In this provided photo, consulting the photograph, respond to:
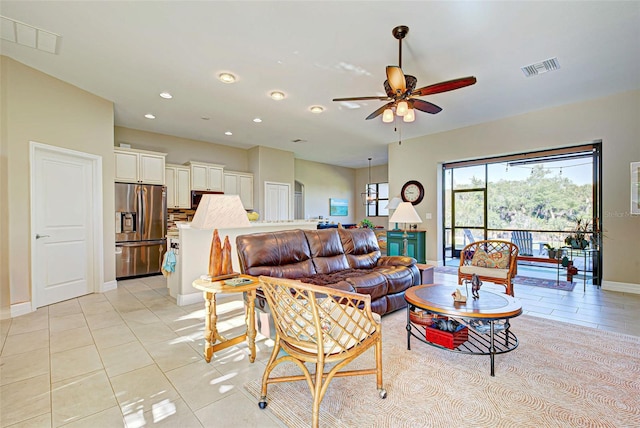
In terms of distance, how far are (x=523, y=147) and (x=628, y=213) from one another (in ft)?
5.81

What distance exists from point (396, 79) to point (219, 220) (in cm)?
204

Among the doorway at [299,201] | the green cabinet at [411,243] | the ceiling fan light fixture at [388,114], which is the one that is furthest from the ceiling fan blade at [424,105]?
the doorway at [299,201]

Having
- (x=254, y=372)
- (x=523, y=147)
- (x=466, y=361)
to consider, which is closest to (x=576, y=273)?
(x=523, y=147)

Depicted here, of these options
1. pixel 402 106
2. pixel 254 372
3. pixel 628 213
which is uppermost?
pixel 402 106

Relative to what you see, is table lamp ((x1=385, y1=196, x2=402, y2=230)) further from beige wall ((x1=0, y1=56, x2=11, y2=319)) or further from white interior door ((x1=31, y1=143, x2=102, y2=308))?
beige wall ((x1=0, y1=56, x2=11, y2=319))

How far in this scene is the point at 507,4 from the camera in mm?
2438

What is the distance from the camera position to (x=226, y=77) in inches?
146

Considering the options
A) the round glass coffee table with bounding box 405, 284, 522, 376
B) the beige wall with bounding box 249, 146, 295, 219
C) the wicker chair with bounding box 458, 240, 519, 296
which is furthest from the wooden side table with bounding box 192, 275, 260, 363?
the beige wall with bounding box 249, 146, 295, 219

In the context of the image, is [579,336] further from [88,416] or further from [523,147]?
[88,416]

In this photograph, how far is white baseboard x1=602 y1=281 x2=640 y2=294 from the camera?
13.8 feet

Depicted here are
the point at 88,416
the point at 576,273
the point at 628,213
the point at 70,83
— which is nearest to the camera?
the point at 88,416

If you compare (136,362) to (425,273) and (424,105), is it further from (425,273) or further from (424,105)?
(424,105)

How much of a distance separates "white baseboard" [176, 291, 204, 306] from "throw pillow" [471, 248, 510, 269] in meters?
3.88

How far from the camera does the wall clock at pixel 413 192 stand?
665 centimetres
